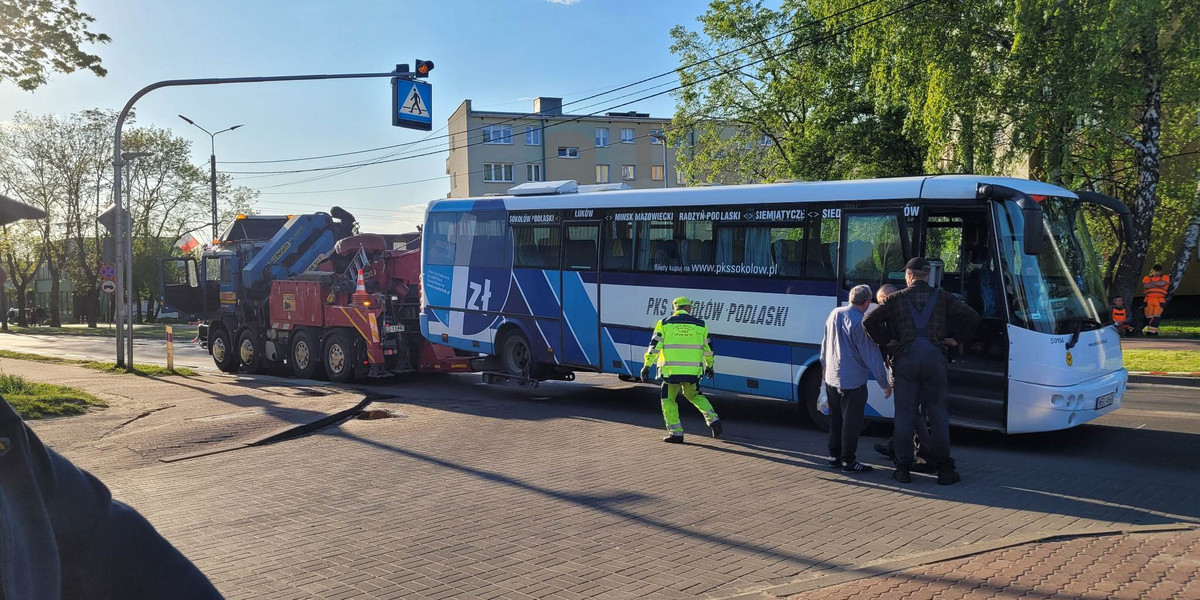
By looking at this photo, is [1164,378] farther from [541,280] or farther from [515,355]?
[515,355]

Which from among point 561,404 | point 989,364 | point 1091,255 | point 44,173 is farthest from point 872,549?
point 44,173

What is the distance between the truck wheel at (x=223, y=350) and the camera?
20.5 meters

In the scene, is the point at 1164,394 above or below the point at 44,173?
below

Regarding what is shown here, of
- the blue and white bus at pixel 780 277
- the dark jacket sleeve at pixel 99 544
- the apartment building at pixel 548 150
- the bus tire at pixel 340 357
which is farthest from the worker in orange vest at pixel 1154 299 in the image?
the apartment building at pixel 548 150

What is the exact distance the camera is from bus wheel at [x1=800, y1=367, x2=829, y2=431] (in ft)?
35.6

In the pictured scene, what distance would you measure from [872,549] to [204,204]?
180ft

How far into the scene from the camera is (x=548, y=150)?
66.0 meters

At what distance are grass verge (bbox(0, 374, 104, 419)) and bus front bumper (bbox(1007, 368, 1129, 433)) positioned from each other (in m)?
12.2


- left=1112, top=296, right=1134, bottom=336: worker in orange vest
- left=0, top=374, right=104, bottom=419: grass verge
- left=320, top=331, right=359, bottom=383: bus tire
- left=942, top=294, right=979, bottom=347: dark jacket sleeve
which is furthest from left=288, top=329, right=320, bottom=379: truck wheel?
left=1112, top=296, right=1134, bottom=336: worker in orange vest

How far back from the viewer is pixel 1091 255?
1016 cm

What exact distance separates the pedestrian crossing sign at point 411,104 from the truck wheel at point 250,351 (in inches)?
246

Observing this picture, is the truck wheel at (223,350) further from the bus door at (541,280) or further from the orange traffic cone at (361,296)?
the bus door at (541,280)

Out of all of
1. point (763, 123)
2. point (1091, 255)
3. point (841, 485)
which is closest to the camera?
point (841, 485)

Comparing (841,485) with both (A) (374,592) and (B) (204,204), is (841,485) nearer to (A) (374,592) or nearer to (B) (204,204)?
(A) (374,592)
